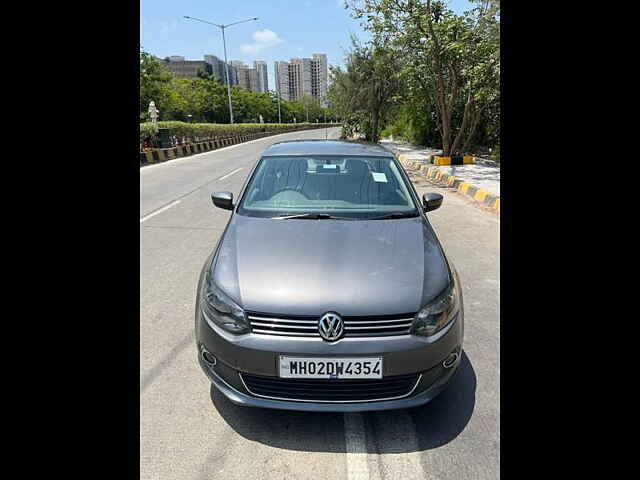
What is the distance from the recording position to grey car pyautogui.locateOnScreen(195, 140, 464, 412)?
6.75 feet

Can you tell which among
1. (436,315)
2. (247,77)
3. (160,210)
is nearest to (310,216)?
(436,315)

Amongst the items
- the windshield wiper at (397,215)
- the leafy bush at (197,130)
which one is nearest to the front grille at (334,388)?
the windshield wiper at (397,215)

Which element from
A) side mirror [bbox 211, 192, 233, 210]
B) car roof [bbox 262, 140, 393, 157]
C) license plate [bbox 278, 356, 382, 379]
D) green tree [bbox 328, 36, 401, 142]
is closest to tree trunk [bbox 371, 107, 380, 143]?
green tree [bbox 328, 36, 401, 142]

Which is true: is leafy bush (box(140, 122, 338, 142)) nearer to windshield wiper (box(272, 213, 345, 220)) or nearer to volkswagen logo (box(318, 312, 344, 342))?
windshield wiper (box(272, 213, 345, 220))

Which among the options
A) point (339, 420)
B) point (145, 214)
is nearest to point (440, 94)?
point (145, 214)

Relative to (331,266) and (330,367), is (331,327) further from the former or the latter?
(331,266)

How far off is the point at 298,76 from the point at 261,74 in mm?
14916

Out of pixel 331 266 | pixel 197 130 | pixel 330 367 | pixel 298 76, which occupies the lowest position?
pixel 197 130

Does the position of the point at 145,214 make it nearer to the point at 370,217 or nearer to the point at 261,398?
the point at 370,217

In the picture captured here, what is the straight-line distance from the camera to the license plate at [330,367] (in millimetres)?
2037

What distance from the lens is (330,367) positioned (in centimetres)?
204
